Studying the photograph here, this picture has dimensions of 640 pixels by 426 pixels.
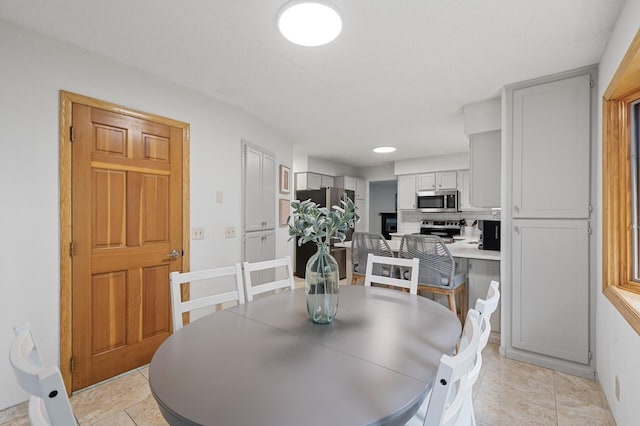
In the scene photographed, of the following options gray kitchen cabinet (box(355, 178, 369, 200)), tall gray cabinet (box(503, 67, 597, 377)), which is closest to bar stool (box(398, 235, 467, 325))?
tall gray cabinet (box(503, 67, 597, 377))

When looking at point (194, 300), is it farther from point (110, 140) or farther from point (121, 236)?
point (110, 140)

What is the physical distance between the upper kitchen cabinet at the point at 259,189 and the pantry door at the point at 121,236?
0.79 m

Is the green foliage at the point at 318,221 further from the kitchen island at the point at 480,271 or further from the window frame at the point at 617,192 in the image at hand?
the window frame at the point at 617,192

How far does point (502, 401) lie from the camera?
1.92 m

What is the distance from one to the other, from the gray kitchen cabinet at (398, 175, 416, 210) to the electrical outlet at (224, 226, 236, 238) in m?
3.94

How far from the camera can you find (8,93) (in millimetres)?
1758

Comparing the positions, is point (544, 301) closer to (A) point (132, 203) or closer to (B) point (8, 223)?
(A) point (132, 203)

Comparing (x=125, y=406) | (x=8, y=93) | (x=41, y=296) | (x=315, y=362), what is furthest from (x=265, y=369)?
(x=8, y=93)

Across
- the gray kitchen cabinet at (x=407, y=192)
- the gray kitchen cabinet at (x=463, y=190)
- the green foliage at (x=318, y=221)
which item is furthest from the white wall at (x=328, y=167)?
the green foliage at (x=318, y=221)

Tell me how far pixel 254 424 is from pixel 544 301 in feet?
8.25

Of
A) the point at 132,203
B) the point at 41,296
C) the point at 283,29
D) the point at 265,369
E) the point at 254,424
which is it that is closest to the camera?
the point at 254,424

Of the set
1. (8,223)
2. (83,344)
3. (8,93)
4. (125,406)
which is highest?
(8,93)

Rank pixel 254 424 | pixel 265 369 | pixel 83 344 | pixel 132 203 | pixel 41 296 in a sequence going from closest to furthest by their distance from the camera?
pixel 254 424
pixel 265 369
pixel 41 296
pixel 83 344
pixel 132 203

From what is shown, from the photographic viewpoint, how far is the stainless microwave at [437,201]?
5430 mm
